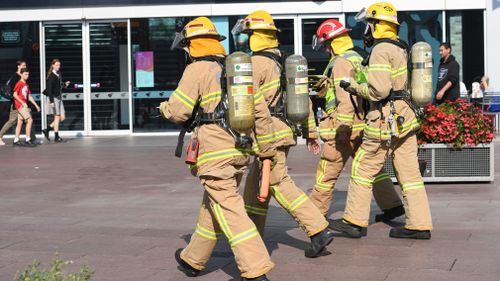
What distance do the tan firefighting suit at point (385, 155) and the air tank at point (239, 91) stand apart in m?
1.86

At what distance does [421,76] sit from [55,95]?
43.0 feet

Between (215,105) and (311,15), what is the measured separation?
1508 cm

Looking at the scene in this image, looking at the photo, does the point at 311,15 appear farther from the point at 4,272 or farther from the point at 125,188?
the point at 4,272

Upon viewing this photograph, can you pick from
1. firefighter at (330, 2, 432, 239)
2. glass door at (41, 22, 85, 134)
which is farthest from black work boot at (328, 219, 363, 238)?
glass door at (41, 22, 85, 134)

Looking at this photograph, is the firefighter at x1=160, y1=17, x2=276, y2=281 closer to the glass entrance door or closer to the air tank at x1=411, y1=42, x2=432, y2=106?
the air tank at x1=411, y1=42, x2=432, y2=106

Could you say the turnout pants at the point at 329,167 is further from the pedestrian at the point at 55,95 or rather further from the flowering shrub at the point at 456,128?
the pedestrian at the point at 55,95

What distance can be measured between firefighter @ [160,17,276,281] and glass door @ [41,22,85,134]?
1560 cm

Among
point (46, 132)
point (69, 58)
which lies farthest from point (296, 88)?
point (69, 58)

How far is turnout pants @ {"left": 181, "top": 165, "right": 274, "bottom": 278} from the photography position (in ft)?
20.5

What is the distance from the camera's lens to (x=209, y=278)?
22.4 feet

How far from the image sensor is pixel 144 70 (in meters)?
21.6

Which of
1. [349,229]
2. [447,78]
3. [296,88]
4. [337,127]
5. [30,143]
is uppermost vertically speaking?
[447,78]

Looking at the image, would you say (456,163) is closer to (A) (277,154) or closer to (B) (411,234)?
(B) (411,234)

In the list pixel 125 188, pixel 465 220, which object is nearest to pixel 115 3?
pixel 125 188
